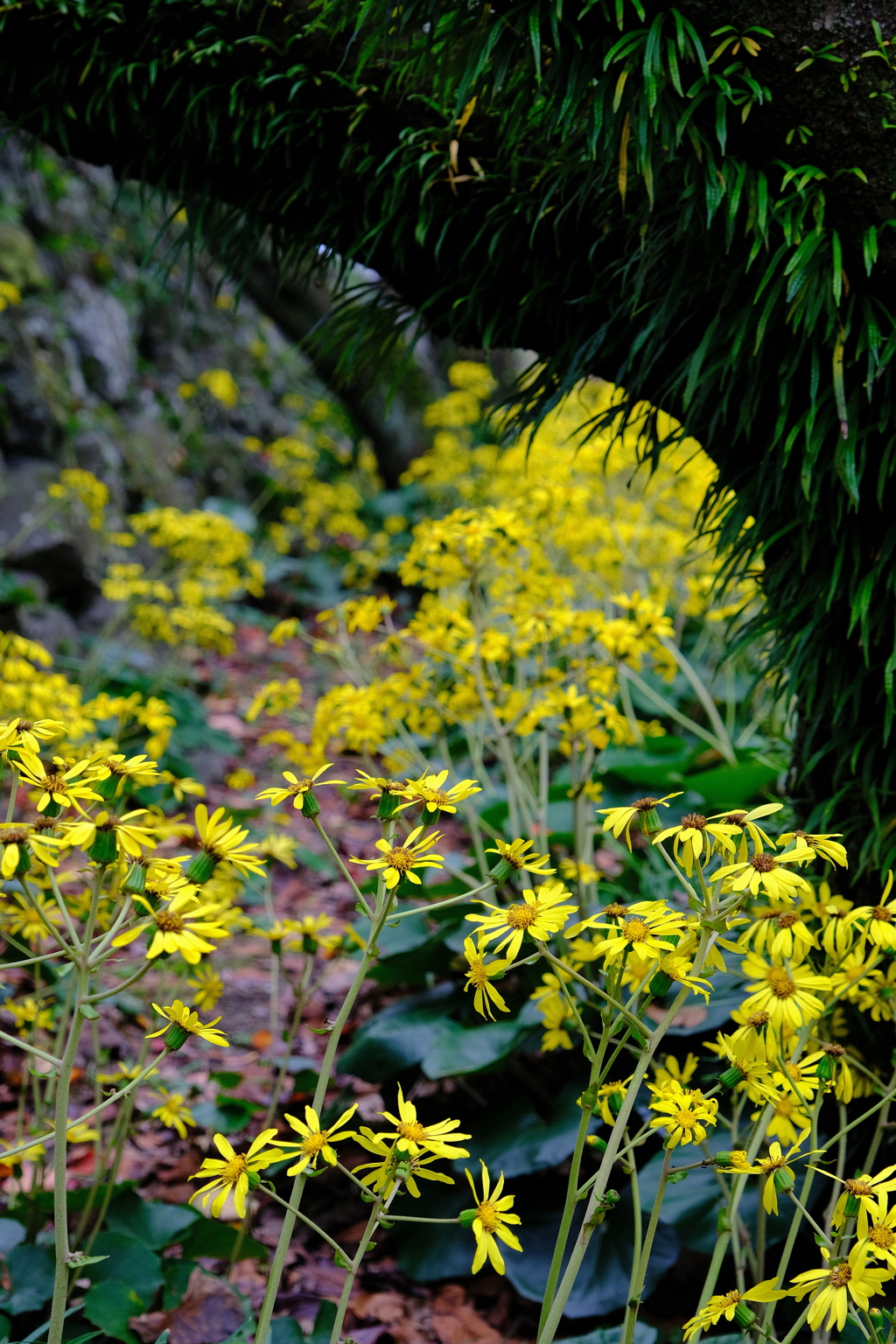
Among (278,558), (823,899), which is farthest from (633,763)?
(278,558)

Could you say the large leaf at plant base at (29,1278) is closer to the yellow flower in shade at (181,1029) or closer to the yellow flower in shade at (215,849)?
the yellow flower in shade at (181,1029)

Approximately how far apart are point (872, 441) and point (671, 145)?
551 mm

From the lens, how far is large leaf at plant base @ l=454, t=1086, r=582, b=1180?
169 cm

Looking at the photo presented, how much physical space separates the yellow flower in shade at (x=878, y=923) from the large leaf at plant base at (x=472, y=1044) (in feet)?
2.94

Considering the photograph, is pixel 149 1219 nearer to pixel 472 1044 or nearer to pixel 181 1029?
pixel 472 1044

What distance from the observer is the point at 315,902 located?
333 centimetres

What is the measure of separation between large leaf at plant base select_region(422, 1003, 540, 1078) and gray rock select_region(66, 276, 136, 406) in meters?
5.20

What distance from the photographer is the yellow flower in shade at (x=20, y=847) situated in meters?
0.83

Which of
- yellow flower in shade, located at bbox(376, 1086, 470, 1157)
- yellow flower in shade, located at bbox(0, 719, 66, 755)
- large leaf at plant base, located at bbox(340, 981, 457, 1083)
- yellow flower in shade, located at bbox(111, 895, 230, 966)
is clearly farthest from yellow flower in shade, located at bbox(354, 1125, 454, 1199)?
large leaf at plant base, located at bbox(340, 981, 457, 1083)

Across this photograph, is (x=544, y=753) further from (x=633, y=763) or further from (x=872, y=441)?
(x=872, y=441)

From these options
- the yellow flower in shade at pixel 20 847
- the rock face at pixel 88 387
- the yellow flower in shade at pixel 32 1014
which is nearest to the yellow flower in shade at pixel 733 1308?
the yellow flower in shade at pixel 20 847

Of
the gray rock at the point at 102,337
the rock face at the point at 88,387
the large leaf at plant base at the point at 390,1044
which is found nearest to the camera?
the large leaf at plant base at the point at 390,1044

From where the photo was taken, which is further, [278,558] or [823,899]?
[278,558]

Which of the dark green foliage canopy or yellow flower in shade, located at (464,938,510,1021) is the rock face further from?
yellow flower in shade, located at (464,938,510,1021)
